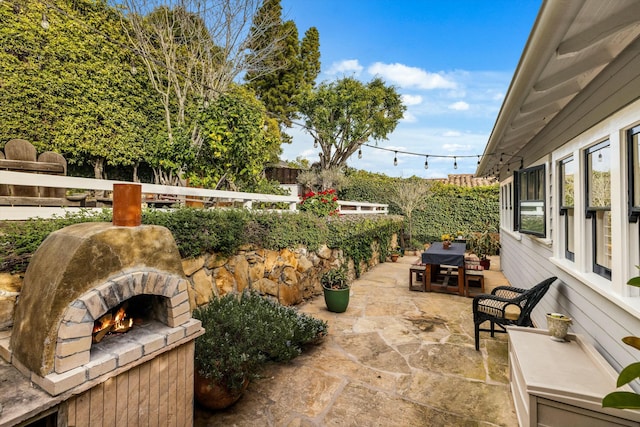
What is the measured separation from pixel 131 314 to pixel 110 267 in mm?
706

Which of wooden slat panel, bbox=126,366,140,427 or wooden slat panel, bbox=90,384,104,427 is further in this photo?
wooden slat panel, bbox=126,366,140,427

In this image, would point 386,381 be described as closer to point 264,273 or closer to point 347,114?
point 264,273

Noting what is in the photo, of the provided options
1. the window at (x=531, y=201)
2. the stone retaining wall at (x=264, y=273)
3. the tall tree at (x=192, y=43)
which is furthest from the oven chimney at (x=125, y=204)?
the tall tree at (x=192, y=43)

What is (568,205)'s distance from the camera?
128 inches

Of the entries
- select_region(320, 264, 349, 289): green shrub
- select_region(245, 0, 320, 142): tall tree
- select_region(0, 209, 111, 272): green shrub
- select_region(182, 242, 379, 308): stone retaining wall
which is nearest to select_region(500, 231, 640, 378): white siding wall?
select_region(320, 264, 349, 289): green shrub

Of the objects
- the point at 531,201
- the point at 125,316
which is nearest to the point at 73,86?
the point at 125,316

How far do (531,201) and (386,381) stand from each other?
144 inches

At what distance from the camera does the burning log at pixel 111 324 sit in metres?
1.80

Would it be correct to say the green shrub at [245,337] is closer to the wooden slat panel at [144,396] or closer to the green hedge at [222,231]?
the wooden slat panel at [144,396]

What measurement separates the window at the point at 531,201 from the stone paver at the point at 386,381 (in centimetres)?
173

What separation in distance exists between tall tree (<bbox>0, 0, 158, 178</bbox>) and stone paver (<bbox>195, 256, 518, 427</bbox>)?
8834 mm

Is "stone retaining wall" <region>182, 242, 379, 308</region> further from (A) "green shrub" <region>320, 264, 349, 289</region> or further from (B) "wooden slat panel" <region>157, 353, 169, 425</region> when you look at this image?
(B) "wooden slat panel" <region>157, 353, 169, 425</region>

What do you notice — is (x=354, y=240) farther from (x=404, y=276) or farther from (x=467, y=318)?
(x=467, y=318)

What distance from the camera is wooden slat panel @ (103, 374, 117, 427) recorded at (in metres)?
1.61
